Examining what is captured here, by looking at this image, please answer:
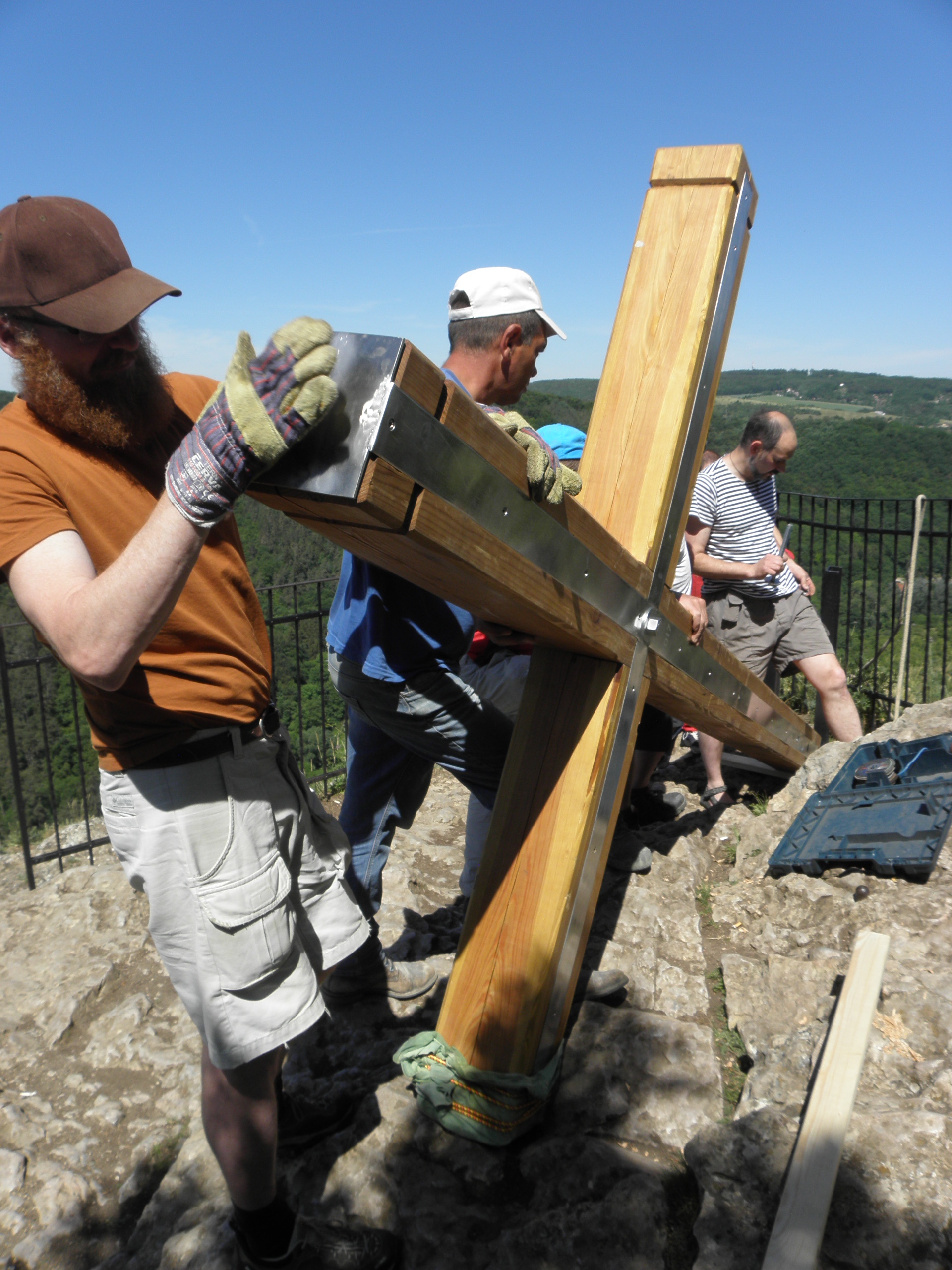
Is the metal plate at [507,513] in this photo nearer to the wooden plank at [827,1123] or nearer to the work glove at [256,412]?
the work glove at [256,412]

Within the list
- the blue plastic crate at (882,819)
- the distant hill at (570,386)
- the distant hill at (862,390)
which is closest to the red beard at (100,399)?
the blue plastic crate at (882,819)

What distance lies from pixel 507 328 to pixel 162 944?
164 centimetres

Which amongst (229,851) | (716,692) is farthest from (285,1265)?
(716,692)

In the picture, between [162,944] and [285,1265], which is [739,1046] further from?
[162,944]

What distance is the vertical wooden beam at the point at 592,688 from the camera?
177 centimetres

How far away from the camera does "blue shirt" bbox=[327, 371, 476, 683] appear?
2094 mm

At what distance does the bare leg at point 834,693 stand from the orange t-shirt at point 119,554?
3328mm

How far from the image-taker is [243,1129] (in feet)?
4.85

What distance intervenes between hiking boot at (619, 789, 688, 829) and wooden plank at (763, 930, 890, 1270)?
6.12ft

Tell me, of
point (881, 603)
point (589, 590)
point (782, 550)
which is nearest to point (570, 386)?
point (881, 603)

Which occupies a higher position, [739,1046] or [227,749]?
[227,749]

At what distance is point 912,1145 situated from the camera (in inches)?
53.7

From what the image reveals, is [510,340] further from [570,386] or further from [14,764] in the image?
[570,386]

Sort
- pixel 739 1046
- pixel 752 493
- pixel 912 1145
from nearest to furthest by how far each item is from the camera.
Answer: pixel 912 1145, pixel 739 1046, pixel 752 493
